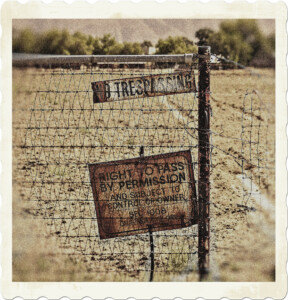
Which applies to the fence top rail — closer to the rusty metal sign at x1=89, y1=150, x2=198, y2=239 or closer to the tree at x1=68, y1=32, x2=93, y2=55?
the tree at x1=68, y1=32, x2=93, y2=55

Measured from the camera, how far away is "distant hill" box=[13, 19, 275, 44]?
10.3 ft

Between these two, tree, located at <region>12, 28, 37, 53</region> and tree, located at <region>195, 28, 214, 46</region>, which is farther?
tree, located at <region>195, 28, 214, 46</region>

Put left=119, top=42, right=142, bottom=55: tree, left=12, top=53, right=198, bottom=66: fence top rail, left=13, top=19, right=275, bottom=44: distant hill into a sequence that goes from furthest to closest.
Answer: left=119, top=42, right=142, bottom=55: tree < left=13, top=19, right=275, bottom=44: distant hill < left=12, top=53, right=198, bottom=66: fence top rail

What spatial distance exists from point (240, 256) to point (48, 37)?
224cm

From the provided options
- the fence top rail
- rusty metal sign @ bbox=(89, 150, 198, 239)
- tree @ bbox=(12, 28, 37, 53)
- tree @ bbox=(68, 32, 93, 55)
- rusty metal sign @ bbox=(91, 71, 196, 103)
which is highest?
tree @ bbox=(68, 32, 93, 55)

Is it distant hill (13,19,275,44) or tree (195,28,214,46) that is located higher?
tree (195,28,214,46)

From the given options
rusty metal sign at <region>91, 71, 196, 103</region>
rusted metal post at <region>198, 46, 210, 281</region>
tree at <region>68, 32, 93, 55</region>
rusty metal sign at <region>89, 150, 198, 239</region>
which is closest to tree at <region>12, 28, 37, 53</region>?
tree at <region>68, 32, 93, 55</region>

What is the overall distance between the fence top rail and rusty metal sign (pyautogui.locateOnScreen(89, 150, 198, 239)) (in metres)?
0.70

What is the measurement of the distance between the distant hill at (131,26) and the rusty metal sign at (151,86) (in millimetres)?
451

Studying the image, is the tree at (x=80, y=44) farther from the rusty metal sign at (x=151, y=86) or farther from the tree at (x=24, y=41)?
the rusty metal sign at (x=151, y=86)

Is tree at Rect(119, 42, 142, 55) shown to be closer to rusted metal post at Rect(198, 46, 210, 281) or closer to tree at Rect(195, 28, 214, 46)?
tree at Rect(195, 28, 214, 46)

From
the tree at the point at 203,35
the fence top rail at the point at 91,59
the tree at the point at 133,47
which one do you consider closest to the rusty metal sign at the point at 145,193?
the fence top rail at the point at 91,59

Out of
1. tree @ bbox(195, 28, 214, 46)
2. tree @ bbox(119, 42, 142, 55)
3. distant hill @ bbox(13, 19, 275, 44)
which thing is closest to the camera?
distant hill @ bbox(13, 19, 275, 44)

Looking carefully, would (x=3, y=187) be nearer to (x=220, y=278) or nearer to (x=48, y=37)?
(x=48, y=37)
